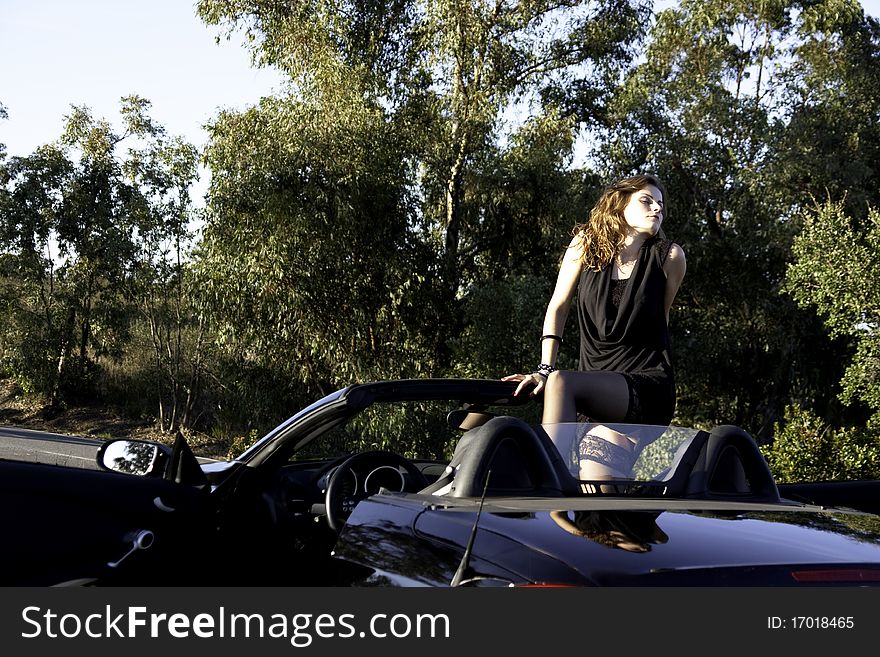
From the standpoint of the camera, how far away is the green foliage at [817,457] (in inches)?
406

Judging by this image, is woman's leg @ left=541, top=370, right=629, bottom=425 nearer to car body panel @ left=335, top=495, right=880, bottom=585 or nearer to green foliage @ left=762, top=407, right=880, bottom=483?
car body panel @ left=335, top=495, right=880, bottom=585

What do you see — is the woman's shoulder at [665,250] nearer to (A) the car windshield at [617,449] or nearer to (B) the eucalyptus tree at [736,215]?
(A) the car windshield at [617,449]

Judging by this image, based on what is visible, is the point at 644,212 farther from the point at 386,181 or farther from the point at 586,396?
the point at 386,181

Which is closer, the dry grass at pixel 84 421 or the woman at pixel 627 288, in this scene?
the woman at pixel 627 288

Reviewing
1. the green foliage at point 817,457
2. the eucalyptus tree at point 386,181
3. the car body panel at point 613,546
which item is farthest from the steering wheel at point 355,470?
the eucalyptus tree at point 386,181

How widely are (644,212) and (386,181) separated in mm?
13740

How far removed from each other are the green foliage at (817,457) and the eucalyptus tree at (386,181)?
5.99m

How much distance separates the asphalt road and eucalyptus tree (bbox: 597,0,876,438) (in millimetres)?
10304

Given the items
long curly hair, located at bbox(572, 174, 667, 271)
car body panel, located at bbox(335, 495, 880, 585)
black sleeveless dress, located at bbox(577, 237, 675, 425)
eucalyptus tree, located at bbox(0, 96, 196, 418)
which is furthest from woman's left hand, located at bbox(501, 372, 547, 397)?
eucalyptus tree, located at bbox(0, 96, 196, 418)

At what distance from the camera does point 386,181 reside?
56.9ft

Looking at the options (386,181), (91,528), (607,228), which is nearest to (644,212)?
(607,228)

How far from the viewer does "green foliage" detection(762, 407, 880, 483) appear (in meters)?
10.3
